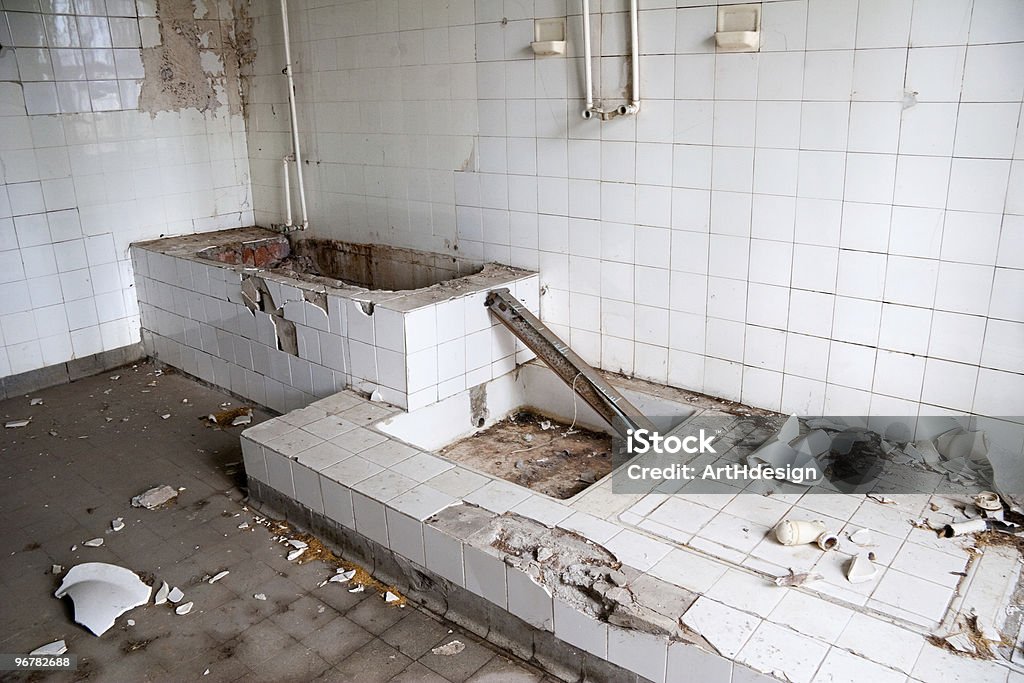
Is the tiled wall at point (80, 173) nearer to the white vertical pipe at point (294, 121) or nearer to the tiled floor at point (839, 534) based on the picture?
the white vertical pipe at point (294, 121)

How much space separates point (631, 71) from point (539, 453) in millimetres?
1857

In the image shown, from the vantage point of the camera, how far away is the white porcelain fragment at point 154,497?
3576 millimetres

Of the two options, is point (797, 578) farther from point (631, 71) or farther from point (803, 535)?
point (631, 71)

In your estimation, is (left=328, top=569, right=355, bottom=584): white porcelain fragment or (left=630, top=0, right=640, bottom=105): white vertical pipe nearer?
(left=328, top=569, right=355, bottom=584): white porcelain fragment

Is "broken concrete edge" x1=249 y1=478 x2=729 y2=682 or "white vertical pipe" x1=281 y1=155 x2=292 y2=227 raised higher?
"white vertical pipe" x1=281 y1=155 x2=292 y2=227

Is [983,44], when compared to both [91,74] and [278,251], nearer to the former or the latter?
[278,251]

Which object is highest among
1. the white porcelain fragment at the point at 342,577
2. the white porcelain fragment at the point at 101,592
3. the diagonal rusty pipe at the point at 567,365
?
the diagonal rusty pipe at the point at 567,365

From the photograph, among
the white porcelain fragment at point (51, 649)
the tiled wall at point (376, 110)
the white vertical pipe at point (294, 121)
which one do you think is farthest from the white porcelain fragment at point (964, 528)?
the white vertical pipe at point (294, 121)

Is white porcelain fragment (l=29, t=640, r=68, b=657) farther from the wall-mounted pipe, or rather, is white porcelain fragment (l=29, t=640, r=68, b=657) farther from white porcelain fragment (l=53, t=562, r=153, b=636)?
the wall-mounted pipe

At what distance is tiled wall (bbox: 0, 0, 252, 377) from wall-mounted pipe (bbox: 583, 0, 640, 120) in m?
3.06

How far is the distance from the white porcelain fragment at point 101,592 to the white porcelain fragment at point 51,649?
10 cm

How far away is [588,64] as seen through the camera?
3.52 meters

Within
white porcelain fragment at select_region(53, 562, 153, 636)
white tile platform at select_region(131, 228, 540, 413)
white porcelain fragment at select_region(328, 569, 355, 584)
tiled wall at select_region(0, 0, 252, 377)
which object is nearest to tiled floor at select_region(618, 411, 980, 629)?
white porcelain fragment at select_region(328, 569, 355, 584)

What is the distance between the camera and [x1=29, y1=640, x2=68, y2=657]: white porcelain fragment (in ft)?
8.79
